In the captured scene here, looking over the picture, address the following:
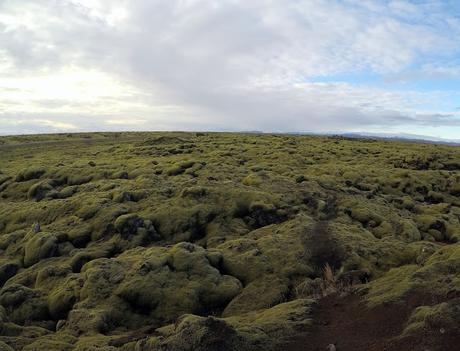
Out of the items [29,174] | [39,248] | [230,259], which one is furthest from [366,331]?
[29,174]

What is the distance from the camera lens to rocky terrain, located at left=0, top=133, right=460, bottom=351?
60.1ft

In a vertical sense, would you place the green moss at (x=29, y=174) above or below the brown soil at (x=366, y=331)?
Result: above

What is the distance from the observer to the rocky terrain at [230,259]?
1833cm

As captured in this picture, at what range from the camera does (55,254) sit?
34.5m

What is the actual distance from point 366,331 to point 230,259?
13.4 meters

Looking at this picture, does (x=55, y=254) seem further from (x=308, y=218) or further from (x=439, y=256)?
(x=439, y=256)

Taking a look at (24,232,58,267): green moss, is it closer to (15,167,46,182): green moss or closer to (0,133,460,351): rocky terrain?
(0,133,460,351): rocky terrain

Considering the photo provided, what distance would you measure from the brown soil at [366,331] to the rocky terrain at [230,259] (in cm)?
8

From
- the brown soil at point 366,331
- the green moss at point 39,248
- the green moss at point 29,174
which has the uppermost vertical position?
the green moss at point 29,174

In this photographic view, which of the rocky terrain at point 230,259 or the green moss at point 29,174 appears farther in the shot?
the green moss at point 29,174

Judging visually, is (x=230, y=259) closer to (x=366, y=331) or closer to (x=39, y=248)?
(x=366, y=331)

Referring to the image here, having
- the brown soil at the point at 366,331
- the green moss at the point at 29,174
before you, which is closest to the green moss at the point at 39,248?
the brown soil at the point at 366,331

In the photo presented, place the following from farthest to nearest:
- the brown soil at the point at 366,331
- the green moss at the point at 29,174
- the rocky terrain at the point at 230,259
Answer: the green moss at the point at 29,174, the rocky terrain at the point at 230,259, the brown soil at the point at 366,331

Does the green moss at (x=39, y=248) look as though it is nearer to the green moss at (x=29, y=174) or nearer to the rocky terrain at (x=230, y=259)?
the rocky terrain at (x=230, y=259)
